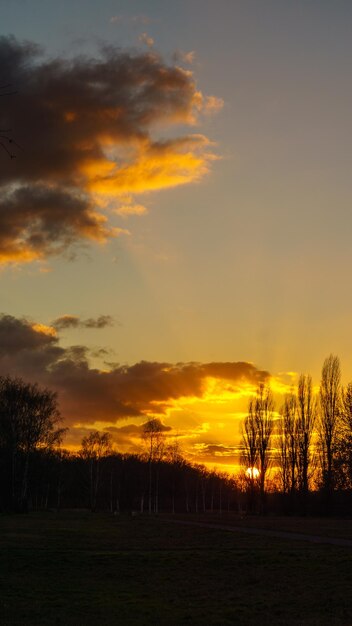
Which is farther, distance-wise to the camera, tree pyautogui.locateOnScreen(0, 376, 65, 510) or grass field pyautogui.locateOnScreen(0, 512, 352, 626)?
tree pyautogui.locateOnScreen(0, 376, 65, 510)

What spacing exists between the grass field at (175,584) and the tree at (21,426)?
1768 inches

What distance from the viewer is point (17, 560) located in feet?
76.7

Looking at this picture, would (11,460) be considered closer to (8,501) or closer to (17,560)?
(8,501)

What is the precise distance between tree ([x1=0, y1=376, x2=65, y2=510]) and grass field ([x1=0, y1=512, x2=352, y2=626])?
4490 centimetres

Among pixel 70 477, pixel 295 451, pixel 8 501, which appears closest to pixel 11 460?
pixel 8 501

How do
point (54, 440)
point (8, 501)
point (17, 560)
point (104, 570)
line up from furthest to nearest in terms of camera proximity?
1. point (54, 440)
2. point (8, 501)
3. point (17, 560)
4. point (104, 570)

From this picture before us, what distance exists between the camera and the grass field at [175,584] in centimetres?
1463

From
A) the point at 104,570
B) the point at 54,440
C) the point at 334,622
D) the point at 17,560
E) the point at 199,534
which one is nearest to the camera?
the point at 334,622

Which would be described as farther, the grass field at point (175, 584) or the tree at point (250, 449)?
the tree at point (250, 449)

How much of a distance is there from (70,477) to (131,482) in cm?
1904

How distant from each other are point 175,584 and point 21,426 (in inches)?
2297

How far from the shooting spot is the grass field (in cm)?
1463

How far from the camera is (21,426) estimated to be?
74.4 m

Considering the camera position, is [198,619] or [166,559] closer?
[198,619]
